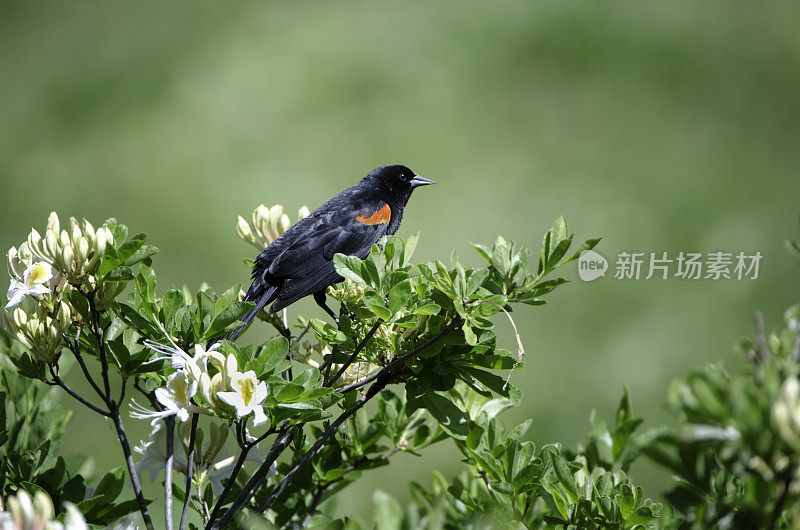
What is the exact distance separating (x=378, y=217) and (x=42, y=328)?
93cm

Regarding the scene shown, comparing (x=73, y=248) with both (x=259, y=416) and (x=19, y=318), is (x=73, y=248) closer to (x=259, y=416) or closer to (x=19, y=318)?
(x=19, y=318)

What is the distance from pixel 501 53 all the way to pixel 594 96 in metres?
0.51

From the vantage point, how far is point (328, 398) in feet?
2.50

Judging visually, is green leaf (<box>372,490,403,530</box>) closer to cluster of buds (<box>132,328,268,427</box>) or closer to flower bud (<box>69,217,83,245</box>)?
cluster of buds (<box>132,328,268,427</box>)

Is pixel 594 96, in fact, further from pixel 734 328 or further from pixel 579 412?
pixel 579 412

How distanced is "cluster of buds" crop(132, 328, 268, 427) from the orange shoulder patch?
94cm

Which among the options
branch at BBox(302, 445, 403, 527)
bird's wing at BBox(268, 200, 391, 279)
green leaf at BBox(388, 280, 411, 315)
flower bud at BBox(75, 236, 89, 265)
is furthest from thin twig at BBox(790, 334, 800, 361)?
bird's wing at BBox(268, 200, 391, 279)

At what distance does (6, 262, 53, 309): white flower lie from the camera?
794mm

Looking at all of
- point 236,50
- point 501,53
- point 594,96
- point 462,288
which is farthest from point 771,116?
point 462,288

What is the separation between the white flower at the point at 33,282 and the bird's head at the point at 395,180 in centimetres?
110

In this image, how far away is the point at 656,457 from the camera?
0.58 m

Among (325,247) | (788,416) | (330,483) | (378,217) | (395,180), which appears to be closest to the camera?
(788,416)

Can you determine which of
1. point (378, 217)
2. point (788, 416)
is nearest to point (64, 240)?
point (788, 416)

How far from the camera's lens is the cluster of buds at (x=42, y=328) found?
33.1 inches
